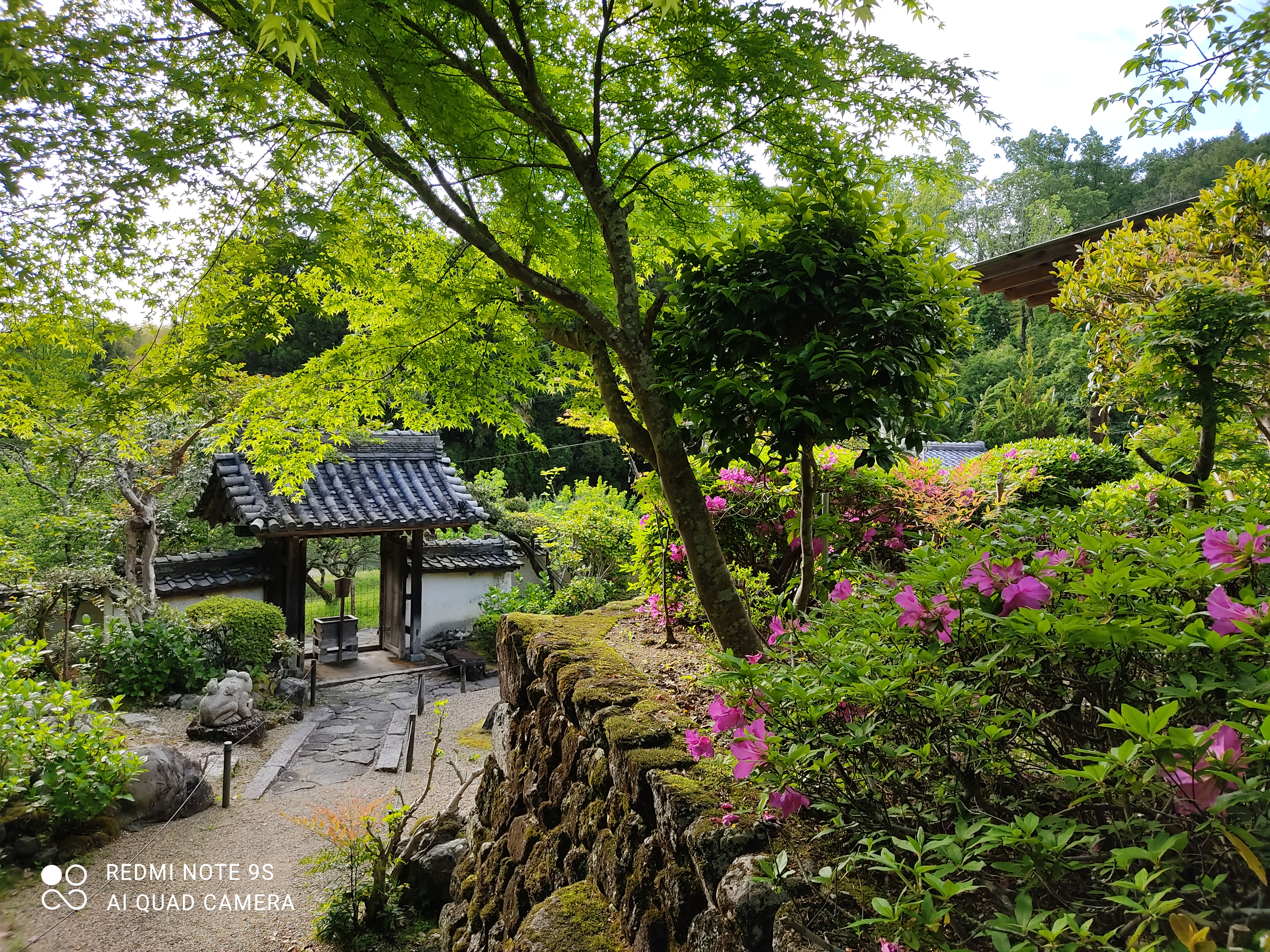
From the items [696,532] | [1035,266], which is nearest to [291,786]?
[696,532]

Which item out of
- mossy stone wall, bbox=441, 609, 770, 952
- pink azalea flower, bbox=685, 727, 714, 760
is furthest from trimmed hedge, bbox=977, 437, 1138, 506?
pink azalea flower, bbox=685, 727, 714, 760

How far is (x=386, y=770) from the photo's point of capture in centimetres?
760

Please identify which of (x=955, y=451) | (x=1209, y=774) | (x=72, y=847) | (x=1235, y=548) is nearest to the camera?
(x=1209, y=774)

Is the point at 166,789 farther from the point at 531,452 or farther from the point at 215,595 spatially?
the point at 531,452

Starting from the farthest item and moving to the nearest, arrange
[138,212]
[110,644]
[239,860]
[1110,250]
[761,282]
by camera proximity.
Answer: [110,644]
[239,860]
[1110,250]
[138,212]
[761,282]

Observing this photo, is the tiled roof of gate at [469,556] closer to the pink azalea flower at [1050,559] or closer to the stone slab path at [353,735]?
the stone slab path at [353,735]

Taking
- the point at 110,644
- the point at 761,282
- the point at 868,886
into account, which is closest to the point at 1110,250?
the point at 761,282

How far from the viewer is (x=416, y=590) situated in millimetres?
11609

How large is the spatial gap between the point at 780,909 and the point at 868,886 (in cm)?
21

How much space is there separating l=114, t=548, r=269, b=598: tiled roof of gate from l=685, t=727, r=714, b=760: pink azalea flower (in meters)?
10.0

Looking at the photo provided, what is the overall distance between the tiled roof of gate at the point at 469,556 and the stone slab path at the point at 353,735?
2.06 metres

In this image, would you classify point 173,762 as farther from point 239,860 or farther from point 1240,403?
point 1240,403

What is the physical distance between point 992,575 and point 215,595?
435 inches

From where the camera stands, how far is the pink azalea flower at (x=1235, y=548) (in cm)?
139
